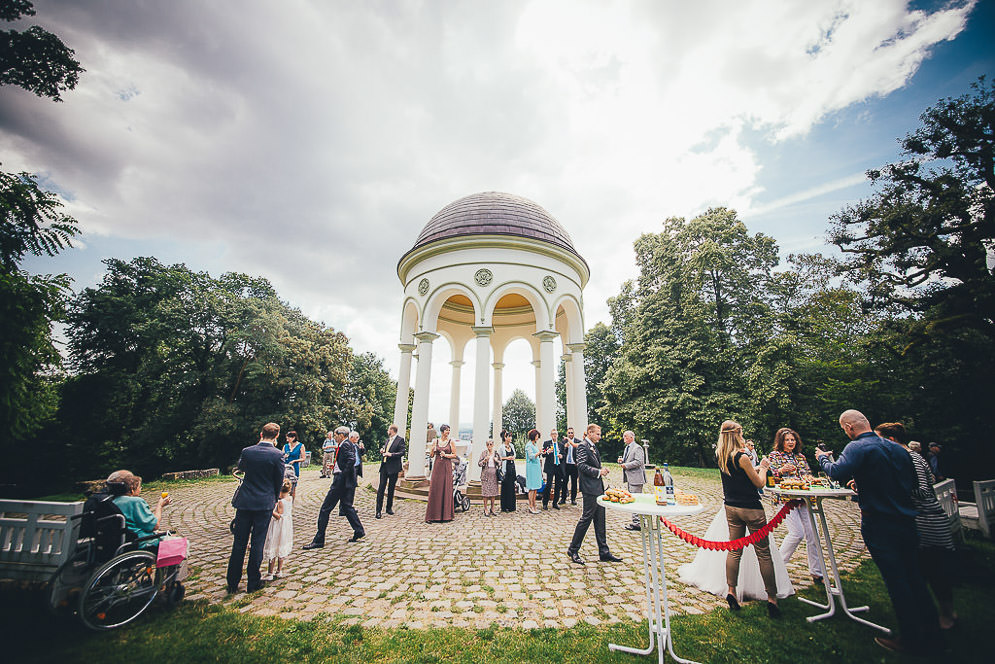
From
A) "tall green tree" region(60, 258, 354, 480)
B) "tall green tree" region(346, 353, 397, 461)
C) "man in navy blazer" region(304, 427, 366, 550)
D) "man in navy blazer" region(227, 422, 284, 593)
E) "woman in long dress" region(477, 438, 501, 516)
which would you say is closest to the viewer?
"man in navy blazer" region(227, 422, 284, 593)

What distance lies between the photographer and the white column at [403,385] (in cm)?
1152

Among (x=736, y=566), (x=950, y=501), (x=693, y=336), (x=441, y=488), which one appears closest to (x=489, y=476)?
(x=441, y=488)

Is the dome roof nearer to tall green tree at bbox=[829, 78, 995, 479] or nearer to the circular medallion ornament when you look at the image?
the circular medallion ornament

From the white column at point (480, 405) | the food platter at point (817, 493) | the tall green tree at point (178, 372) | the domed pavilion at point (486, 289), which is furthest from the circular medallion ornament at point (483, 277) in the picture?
the tall green tree at point (178, 372)

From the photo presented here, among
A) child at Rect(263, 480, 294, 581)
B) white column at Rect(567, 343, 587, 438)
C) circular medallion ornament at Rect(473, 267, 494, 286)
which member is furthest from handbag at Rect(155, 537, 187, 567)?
white column at Rect(567, 343, 587, 438)

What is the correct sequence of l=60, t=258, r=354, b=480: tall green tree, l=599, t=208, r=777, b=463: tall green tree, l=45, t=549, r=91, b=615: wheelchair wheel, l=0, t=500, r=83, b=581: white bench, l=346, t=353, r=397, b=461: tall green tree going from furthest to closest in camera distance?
l=346, t=353, r=397, b=461: tall green tree
l=60, t=258, r=354, b=480: tall green tree
l=599, t=208, r=777, b=463: tall green tree
l=0, t=500, r=83, b=581: white bench
l=45, t=549, r=91, b=615: wheelchair wheel

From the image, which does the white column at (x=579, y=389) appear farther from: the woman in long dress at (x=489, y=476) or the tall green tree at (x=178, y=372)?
the tall green tree at (x=178, y=372)

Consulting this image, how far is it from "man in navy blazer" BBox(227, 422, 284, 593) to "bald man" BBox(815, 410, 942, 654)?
5954 mm

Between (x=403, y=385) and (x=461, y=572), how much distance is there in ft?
25.3

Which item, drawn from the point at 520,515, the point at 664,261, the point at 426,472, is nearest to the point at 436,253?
the point at 426,472

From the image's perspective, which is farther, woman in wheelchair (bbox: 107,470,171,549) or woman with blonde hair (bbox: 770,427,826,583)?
woman with blonde hair (bbox: 770,427,826,583)

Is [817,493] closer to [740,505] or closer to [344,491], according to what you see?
[740,505]

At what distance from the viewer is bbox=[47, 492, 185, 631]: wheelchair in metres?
3.24

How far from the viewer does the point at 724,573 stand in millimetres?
4141
